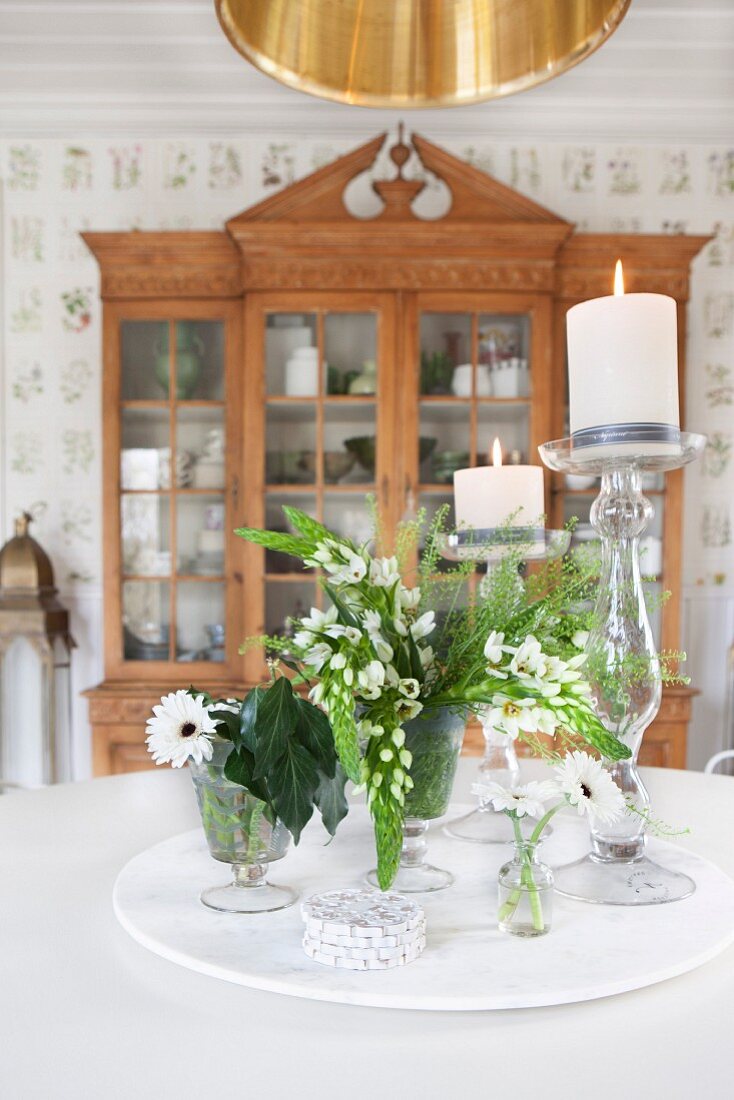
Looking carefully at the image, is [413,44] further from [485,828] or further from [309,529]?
[485,828]

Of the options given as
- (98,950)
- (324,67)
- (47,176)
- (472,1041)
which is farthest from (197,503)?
(472,1041)

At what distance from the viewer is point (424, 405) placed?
9.17 ft

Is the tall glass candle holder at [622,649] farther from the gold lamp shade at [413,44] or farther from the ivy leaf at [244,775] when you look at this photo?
the gold lamp shade at [413,44]

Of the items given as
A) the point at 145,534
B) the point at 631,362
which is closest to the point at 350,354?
the point at 145,534

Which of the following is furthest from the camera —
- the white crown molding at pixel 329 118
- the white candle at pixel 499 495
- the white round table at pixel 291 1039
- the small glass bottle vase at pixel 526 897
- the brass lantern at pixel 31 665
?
the white crown molding at pixel 329 118

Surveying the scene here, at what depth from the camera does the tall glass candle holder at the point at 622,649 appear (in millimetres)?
875

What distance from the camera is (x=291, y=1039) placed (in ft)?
2.00

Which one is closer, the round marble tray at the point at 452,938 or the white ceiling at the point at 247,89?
the round marble tray at the point at 452,938

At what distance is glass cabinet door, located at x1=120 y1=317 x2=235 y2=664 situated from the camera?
2.85 meters

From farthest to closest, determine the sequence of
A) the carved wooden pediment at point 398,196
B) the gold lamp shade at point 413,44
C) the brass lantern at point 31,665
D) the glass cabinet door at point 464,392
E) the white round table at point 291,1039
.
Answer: the brass lantern at point 31,665, the glass cabinet door at point 464,392, the carved wooden pediment at point 398,196, the gold lamp shade at point 413,44, the white round table at point 291,1039

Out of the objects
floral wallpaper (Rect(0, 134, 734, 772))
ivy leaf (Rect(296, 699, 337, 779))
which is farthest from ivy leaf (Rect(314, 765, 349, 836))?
floral wallpaper (Rect(0, 134, 734, 772))

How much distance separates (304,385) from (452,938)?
2.20 m

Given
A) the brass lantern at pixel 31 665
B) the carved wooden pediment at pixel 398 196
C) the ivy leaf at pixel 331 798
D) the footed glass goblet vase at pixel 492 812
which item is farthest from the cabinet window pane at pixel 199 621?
the ivy leaf at pixel 331 798

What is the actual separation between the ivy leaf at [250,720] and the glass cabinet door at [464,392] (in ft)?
6.49
